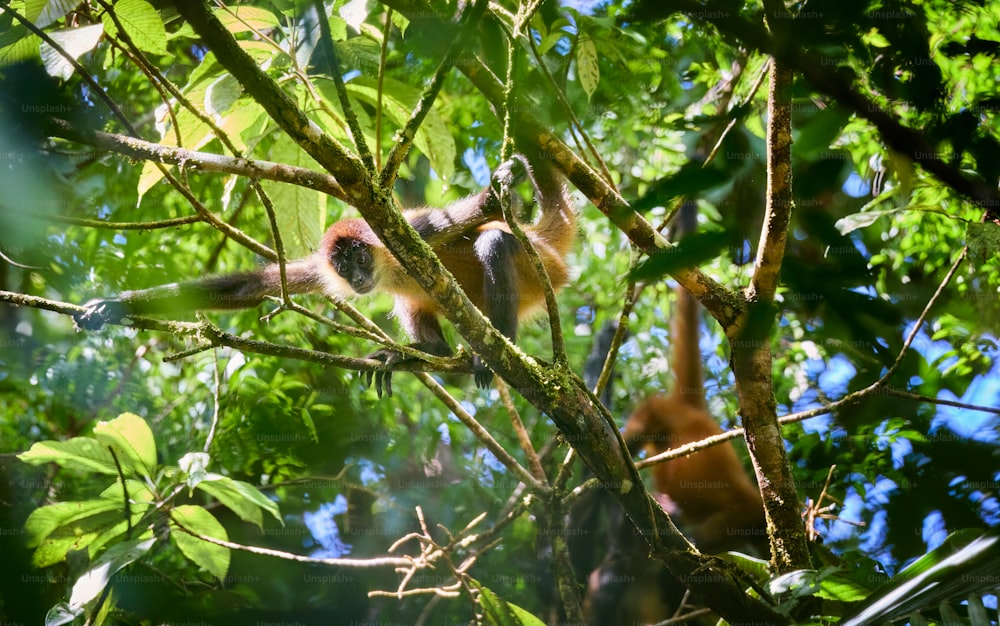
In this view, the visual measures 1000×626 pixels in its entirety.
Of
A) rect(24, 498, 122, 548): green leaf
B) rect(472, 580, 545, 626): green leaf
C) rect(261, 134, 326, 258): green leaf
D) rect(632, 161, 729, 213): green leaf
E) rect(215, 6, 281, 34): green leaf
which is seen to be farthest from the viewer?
rect(261, 134, 326, 258): green leaf

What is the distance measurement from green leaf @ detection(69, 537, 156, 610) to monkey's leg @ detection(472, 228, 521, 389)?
243cm

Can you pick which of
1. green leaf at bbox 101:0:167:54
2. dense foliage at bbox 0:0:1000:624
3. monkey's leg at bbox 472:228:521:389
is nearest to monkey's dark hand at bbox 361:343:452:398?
dense foliage at bbox 0:0:1000:624

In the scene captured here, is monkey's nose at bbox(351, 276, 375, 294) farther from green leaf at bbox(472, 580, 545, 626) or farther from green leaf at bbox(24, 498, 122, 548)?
green leaf at bbox(472, 580, 545, 626)

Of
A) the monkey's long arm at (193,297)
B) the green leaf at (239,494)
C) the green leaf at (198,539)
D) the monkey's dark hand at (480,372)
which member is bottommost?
the green leaf at (198,539)

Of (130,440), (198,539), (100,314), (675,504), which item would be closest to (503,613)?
(198,539)

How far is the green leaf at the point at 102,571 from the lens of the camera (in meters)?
3.66

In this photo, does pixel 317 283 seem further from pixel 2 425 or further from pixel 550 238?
pixel 2 425

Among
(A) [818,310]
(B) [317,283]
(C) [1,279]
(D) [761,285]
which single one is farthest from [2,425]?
(A) [818,310]

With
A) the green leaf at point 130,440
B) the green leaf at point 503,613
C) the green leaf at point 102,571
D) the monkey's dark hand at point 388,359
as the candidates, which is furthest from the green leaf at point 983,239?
the green leaf at point 130,440

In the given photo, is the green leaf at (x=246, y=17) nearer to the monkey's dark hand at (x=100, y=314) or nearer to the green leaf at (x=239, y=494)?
the monkey's dark hand at (x=100, y=314)

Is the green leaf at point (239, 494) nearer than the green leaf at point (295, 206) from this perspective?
Yes

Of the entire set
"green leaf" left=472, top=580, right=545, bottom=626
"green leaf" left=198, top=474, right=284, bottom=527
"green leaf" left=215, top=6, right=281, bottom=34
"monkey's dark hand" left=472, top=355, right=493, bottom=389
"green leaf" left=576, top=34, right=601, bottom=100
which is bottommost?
"green leaf" left=472, top=580, right=545, bottom=626

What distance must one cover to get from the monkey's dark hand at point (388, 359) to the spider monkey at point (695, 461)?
1.92 metres

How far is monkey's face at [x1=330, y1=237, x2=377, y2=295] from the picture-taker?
20.6 feet
